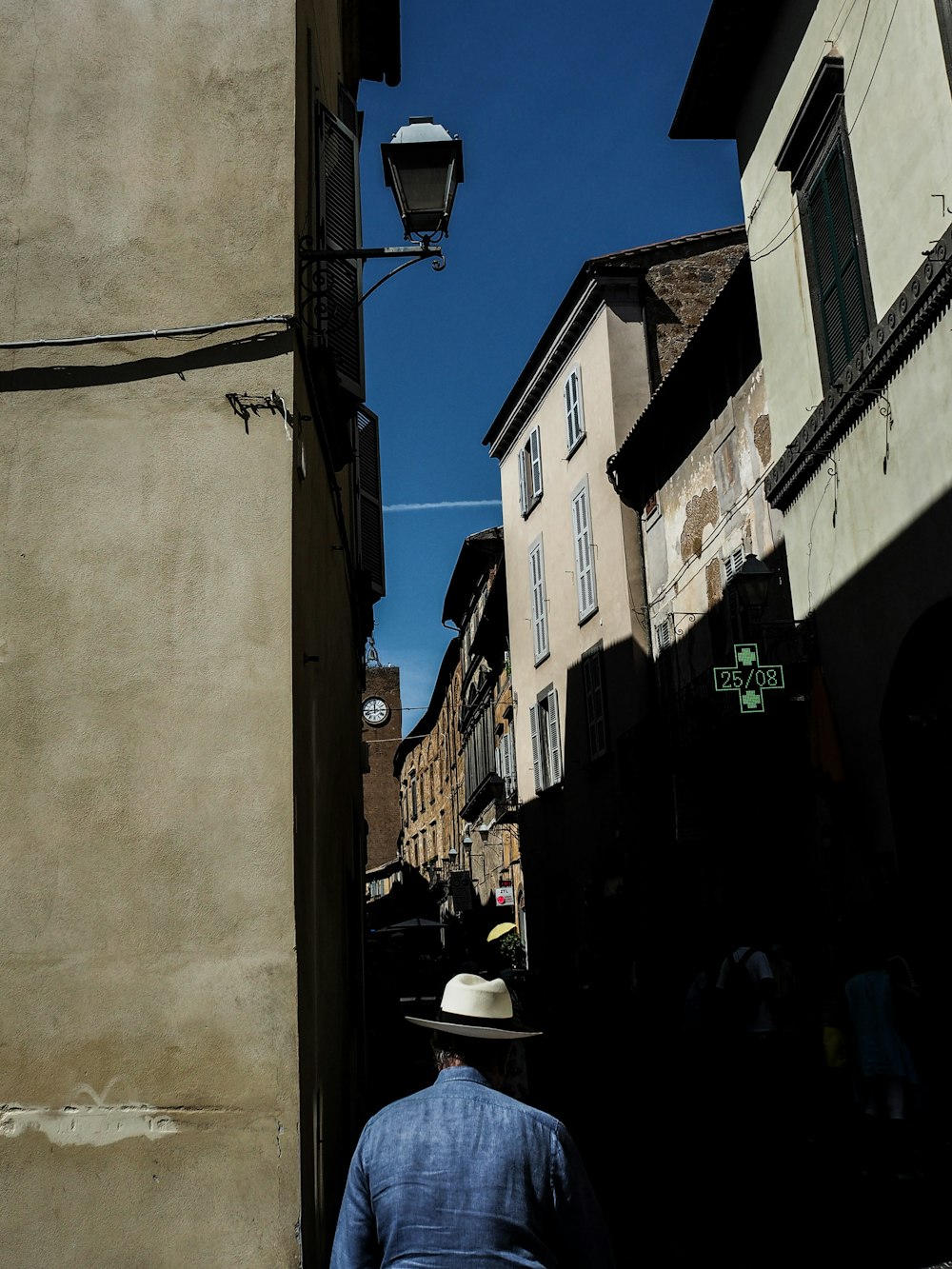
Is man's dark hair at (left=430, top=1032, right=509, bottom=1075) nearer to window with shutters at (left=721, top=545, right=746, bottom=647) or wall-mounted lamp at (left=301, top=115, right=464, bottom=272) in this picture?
wall-mounted lamp at (left=301, top=115, right=464, bottom=272)

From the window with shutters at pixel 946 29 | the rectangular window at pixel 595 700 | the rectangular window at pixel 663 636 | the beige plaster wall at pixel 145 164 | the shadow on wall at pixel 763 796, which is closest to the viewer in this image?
the beige plaster wall at pixel 145 164

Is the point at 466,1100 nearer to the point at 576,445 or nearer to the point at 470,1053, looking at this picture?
the point at 470,1053

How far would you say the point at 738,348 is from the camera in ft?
48.0

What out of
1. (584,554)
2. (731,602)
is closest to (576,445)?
(584,554)

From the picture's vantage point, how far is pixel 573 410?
22344 mm

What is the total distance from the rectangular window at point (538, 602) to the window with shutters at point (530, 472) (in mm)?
989

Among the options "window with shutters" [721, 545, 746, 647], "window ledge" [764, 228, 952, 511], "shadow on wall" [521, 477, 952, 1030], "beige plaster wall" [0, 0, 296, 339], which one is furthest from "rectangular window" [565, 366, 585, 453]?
"beige plaster wall" [0, 0, 296, 339]

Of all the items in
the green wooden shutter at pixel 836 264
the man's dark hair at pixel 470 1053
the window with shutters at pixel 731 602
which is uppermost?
the green wooden shutter at pixel 836 264

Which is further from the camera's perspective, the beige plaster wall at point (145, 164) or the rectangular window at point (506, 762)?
the rectangular window at point (506, 762)

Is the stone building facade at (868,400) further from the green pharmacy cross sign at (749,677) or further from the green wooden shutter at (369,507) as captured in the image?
the green wooden shutter at (369,507)

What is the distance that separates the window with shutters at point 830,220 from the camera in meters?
9.07

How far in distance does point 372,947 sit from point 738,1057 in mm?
16091

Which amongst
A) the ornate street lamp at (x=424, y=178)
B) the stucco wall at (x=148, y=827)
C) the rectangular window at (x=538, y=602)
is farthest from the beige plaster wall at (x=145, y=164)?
the rectangular window at (x=538, y=602)

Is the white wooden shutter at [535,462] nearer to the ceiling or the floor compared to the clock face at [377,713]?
nearer to the ceiling
